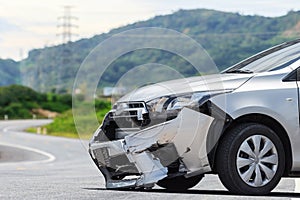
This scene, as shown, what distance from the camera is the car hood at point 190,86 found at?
346 inches

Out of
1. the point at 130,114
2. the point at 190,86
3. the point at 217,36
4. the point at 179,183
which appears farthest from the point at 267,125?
the point at 217,36

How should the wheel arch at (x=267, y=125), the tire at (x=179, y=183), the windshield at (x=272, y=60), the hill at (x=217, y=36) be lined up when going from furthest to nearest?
the hill at (x=217, y=36), the tire at (x=179, y=183), the windshield at (x=272, y=60), the wheel arch at (x=267, y=125)

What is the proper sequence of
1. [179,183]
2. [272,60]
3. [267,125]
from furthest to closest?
[179,183]
[272,60]
[267,125]

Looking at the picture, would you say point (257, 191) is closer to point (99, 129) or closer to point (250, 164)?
point (250, 164)

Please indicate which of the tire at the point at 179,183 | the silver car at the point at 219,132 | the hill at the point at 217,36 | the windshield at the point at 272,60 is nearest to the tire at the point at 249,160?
the silver car at the point at 219,132

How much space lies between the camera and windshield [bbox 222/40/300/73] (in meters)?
9.20

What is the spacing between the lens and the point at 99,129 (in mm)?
9273

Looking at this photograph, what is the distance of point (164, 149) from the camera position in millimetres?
8750

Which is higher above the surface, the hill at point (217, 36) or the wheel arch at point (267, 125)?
the hill at point (217, 36)

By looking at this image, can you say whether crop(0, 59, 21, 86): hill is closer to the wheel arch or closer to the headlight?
the headlight

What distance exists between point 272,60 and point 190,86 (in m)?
1.16

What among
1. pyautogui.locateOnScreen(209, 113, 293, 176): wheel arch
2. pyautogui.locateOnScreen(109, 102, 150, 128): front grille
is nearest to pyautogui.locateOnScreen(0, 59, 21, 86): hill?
pyautogui.locateOnScreen(109, 102, 150, 128): front grille

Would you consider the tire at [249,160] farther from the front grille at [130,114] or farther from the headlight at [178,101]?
the front grille at [130,114]

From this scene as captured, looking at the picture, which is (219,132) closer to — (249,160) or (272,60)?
(249,160)
